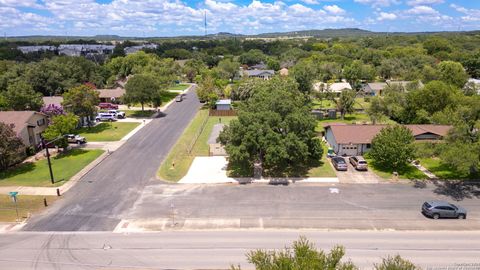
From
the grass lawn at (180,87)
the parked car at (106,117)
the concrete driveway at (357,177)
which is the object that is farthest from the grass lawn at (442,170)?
the grass lawn at (180,87)

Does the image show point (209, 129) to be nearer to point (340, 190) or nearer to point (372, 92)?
point (340, 190)

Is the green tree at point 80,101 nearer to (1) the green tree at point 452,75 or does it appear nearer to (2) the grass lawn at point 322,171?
(2) the grass lawn at point 322,171

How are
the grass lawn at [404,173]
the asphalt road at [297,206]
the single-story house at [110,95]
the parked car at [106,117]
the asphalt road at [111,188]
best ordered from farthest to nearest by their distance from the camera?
the single-story house at [110,95], the parked car at [106,117], the grass lawn at [404,173], the asphalt road at [111,188], the asphalt road at [297,206]

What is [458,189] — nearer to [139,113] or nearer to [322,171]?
[322,171]

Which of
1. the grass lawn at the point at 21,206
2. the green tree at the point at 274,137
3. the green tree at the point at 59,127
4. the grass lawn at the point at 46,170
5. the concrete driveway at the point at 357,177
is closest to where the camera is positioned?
the grass lawn at the point at 21,206

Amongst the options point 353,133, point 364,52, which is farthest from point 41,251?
point 364,52

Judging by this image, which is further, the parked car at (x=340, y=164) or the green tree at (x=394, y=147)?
the parked car at (x=340, y=164)
